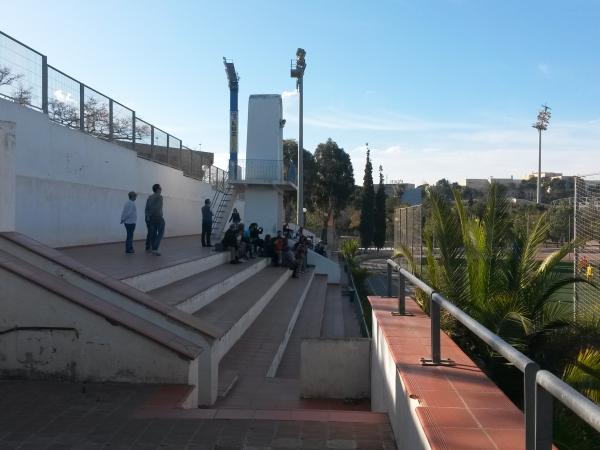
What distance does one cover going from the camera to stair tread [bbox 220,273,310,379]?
785 centimetres

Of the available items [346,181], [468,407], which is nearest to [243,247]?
[468,407]

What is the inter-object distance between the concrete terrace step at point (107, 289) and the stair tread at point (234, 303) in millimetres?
653

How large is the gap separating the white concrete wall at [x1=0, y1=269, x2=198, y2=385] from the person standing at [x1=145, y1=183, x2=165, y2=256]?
6.32 metres

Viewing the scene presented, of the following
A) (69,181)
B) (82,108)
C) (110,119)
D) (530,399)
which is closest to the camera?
(530,399)

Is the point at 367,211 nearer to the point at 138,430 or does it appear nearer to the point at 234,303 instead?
the point at 234,303

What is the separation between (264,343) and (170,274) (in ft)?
7.83

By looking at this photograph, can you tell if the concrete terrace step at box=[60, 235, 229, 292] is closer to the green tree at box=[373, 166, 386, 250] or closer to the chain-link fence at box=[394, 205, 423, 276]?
the chain-link fence at box=[394, 205, 423, 276]

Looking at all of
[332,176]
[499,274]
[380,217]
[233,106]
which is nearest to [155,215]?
[499,274]

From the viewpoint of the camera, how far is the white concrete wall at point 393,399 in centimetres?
323

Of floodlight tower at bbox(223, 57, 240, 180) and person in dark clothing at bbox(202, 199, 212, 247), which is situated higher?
floodlight tower at bbox(223, 57, 240, 180)

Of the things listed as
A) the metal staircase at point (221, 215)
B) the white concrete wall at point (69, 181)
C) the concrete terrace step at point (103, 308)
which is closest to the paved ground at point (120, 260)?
the white concrete wall at point (69, 181)

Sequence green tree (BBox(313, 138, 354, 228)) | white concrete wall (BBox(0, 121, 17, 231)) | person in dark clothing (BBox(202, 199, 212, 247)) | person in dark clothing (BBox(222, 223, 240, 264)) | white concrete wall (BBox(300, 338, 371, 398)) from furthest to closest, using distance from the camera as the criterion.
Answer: green tree (BBox(313, 138, 354, 228)) → person in dark clothing (BBox(202, 199, 212, 247)) → person in dark clothing (BBox(222, 223, 240, 264)) → white concrete wall (BBox(0, 121, 17, 231)) → white concrete wall (BBox(300, 338, 371, 398))

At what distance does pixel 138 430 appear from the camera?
4.25 meters

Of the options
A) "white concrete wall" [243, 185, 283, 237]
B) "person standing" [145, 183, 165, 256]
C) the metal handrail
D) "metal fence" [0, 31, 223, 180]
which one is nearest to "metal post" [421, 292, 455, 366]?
the metal handrail
